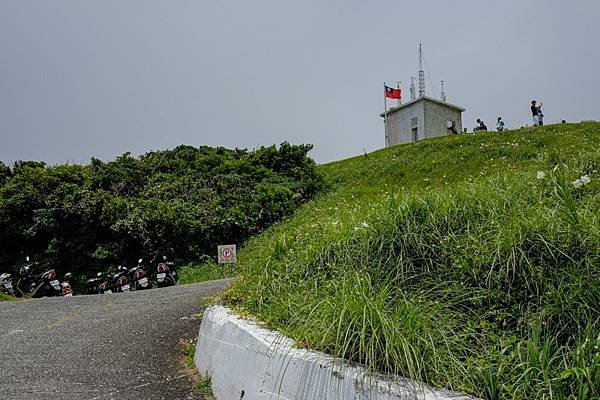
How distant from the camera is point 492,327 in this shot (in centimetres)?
290

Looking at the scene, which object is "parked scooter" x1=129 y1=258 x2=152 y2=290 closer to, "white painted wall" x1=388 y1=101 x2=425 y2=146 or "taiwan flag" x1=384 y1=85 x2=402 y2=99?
"white painted wall" x1=388 y1=101 x2=425 y2=146

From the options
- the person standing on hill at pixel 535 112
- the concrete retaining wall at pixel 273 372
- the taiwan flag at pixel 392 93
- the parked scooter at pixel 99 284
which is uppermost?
the taiwan flag at pixel 392 93

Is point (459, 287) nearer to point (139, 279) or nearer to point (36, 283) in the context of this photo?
point (139, 279)

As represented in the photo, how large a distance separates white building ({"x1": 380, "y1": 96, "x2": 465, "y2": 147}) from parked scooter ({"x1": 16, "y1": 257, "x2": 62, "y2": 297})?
2144cm

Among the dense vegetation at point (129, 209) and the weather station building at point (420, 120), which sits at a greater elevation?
the weather station building at point (420, 120)

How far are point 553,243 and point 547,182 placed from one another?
149 centimetres

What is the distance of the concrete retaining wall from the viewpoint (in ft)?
8.23

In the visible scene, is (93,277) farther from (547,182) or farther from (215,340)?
(547,182)

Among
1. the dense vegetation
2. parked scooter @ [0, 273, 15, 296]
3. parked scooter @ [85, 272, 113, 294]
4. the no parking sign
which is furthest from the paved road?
the dense vegetation

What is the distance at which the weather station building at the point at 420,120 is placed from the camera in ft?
96.2

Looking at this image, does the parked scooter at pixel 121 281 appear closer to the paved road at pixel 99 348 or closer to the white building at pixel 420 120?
the paved road at pixel 99 348

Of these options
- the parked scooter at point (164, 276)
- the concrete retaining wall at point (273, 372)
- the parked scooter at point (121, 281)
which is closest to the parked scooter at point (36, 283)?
the parked scooter at point (121, 281)

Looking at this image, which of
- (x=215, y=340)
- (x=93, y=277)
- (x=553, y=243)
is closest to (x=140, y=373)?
(x=215, y=340)

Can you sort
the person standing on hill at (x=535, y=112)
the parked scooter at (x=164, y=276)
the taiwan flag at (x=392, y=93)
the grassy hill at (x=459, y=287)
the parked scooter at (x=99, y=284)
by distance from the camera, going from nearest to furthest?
1. the grassy hill at (x=459, y=287)
2. the parked scooter at (x=164, y=276)
3. the parked scooter at (x=99, y=284)
4. the person standing on hill at (x=535, y=112)
5. the taiwan flag at (x=392, y=93)
